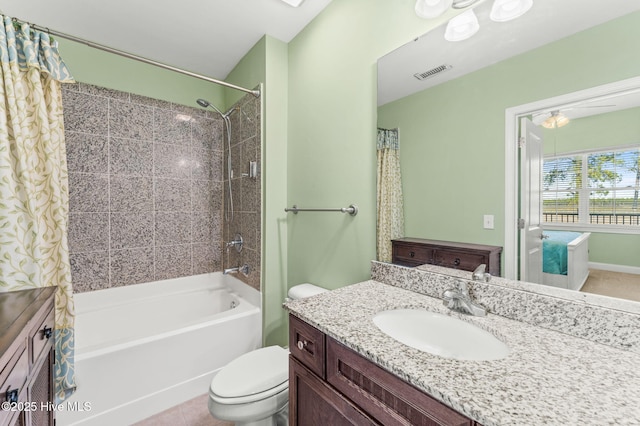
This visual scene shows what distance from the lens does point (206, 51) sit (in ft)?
7.34

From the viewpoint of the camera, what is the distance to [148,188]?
2.36 metres

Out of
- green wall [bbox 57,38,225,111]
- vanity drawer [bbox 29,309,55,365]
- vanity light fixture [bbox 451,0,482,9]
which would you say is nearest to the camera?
vanity drawer [bbox 29,309,55,365]

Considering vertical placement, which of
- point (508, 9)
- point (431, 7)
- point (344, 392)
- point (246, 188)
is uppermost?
point (431, 7)

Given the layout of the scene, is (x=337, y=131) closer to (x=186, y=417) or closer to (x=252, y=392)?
(x=252, y=392)

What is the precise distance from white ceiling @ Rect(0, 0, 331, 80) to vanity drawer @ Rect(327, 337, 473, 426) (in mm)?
1992

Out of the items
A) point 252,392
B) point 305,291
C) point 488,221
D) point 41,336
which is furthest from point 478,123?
point 41,336

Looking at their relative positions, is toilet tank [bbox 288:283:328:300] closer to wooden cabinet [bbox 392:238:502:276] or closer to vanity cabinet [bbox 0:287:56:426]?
wooden cabinet [bbox 392:238:502:276]

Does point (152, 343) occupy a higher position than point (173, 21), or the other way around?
point (173, 21)

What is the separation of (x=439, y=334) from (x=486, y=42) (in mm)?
1153

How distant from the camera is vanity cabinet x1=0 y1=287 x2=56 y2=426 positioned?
30.4 inches

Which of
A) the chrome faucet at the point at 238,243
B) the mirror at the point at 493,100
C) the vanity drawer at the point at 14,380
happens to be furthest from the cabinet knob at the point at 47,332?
the mirror at the point at 493,100

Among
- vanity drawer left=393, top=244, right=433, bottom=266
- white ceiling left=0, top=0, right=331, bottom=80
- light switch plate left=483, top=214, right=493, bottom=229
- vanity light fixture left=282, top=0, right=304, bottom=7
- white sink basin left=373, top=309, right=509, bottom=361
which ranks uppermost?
white ceiling left=0, top=0, right=331, bottom=80

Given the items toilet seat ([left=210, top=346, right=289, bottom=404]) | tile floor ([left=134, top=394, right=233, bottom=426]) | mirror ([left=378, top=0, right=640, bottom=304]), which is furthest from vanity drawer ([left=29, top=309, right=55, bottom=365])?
mirror ([left=378, top=0, right=640, bottom=304])

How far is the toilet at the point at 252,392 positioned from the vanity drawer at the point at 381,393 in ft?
1.77
